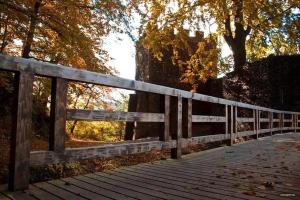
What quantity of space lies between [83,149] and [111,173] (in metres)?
0.59

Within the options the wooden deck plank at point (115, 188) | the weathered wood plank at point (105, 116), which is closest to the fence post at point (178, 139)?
the weathered wood plank at point (105, 116)

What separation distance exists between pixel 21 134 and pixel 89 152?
0.91m

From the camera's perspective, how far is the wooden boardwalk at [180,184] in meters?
2.91

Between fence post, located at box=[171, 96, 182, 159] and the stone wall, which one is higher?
the stone wall

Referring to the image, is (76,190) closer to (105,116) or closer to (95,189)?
(95,189)

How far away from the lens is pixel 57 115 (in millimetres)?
3215

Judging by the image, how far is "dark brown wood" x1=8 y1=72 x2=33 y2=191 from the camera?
9.30ft

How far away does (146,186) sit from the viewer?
331 centimetres

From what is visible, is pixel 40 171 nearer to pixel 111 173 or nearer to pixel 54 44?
pixel 111 173

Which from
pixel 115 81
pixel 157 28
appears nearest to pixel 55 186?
pixel 115 81

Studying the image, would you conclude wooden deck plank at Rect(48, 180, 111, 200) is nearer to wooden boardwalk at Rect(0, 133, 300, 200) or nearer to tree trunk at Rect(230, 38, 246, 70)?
wooden boardwalk at Rect(0, 133, 300, 200)

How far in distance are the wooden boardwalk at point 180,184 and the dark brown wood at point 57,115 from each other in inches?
15.6

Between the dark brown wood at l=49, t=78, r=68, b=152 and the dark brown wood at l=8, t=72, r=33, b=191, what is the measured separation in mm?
291

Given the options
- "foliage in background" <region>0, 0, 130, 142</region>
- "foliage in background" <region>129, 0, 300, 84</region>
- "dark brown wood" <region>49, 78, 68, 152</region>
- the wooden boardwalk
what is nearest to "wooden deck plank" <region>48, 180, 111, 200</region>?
the wooden boardwalk
